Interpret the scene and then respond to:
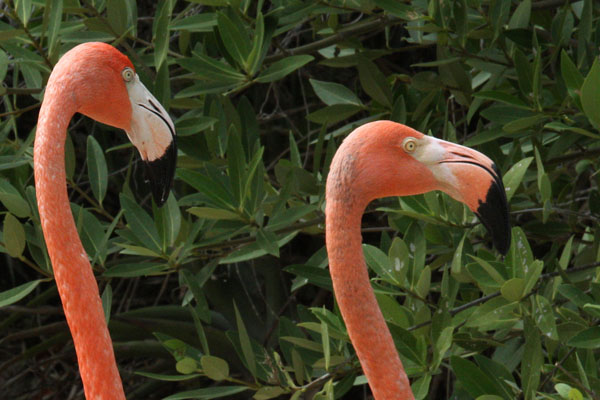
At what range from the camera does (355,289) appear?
1.98m

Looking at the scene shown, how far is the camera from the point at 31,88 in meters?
2.94

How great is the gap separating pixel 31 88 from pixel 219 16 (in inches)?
27.0

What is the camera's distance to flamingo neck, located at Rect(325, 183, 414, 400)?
1.97m

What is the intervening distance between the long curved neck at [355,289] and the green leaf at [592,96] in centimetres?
76

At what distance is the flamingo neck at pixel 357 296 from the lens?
1975 millimetres

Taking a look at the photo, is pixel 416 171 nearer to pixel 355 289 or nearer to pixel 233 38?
pixel 355 289

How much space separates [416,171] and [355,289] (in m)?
0.29

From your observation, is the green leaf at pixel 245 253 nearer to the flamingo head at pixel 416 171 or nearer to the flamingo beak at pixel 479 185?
the flamingo head at pixel 416 171

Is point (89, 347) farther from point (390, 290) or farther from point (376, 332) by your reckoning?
point (390, 290)

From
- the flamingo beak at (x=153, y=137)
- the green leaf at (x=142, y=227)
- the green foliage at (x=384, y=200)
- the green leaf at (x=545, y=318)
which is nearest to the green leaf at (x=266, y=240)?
the green foliage at (x=384, y=200)

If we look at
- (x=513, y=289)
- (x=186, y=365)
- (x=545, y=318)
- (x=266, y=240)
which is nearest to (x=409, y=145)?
(x=513, y=289)

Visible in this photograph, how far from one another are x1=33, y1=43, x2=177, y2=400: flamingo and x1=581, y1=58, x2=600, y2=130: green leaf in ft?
3.47

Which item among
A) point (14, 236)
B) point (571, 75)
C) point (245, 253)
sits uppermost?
point (571, 75)

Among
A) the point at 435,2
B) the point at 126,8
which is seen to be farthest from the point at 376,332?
the point at 126,8
